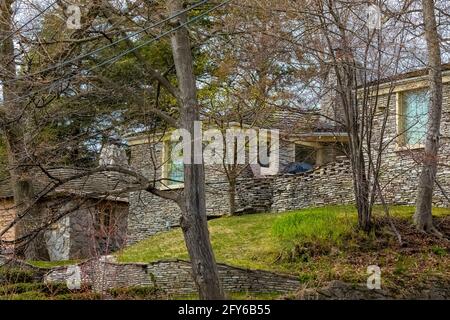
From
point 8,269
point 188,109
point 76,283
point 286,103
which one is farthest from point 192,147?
point 286,103

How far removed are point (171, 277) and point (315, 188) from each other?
8.57 metres

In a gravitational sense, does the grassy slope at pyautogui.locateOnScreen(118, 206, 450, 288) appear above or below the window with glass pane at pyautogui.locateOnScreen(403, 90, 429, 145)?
below

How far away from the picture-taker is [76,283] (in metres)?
17.0

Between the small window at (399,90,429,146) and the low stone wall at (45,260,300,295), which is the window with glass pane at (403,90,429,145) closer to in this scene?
the small window at (399,90,429,146)

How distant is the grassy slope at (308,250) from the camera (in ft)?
57.1

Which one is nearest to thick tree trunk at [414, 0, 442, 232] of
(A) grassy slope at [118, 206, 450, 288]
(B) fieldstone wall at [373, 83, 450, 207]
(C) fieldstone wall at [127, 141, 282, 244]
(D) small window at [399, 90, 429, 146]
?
(A) grassy slope at [118, 206, 450, 288]

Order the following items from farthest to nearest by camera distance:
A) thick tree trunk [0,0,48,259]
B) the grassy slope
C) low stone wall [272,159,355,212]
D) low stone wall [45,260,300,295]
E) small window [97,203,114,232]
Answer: low stone wall [272,159,355,212]
the grassy slope
small window [97,203,114,232]
low stone wall [45,260,300,295]
thick tree trunk [0,0,48,259]

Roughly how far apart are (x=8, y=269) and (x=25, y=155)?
545cm

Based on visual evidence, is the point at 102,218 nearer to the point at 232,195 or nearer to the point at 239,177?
the point at 232,195

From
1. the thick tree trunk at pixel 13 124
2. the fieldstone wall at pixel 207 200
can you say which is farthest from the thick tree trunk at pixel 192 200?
the fieldstone wall at pixel 207 200

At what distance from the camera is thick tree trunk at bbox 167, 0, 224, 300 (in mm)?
13836

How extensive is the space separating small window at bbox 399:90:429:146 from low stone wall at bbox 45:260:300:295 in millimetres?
7580

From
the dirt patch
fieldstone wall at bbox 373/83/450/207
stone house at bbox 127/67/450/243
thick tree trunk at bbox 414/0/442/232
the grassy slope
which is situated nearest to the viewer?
the dirt patch
